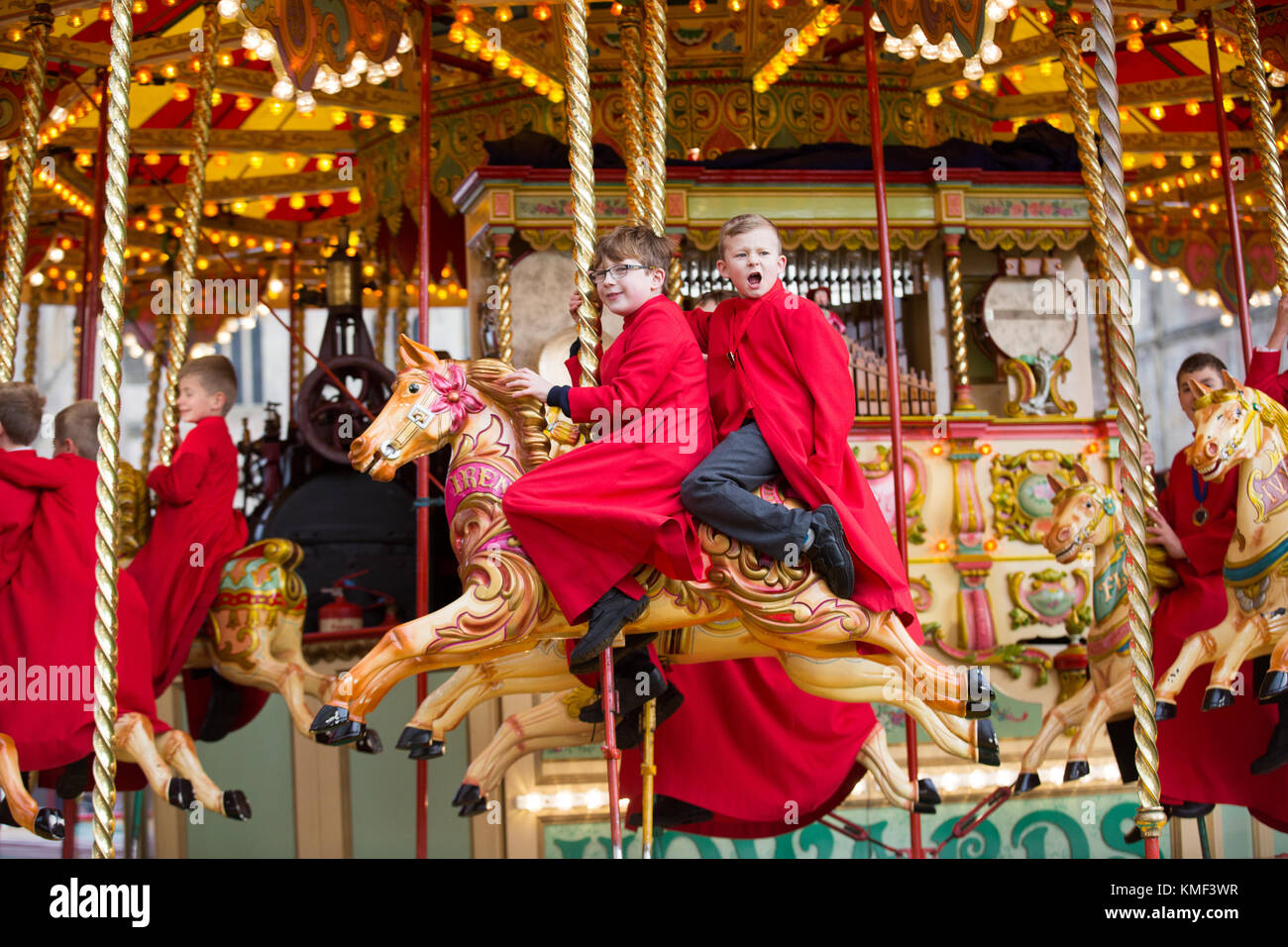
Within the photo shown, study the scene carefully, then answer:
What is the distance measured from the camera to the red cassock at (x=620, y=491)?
3.58 meters

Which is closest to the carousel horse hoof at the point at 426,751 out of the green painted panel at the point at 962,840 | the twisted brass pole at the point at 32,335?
the green painted panel at the point at 962,840

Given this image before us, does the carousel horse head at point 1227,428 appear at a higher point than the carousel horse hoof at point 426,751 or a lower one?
higher

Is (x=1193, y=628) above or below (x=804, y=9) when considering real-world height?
below

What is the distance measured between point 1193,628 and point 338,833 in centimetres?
387

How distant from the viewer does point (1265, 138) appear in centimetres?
531

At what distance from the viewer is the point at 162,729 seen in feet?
16.4

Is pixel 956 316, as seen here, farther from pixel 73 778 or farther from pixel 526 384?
pixel 73 778

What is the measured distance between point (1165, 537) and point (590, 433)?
7.59 ft

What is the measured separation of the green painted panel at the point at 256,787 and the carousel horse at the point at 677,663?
2169mm

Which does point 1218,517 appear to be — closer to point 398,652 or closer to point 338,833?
point 398,652

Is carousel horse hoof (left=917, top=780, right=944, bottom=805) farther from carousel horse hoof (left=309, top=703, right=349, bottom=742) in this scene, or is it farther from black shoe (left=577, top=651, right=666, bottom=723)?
carousel horse hoof (left=309, top=703, right=349, bottom=742)

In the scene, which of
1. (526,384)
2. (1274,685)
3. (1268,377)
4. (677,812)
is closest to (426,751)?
(677,812)

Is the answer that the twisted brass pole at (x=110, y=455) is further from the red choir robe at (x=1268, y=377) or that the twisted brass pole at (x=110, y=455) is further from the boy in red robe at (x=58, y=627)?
the red choir robe at (x=1268, y=377)
